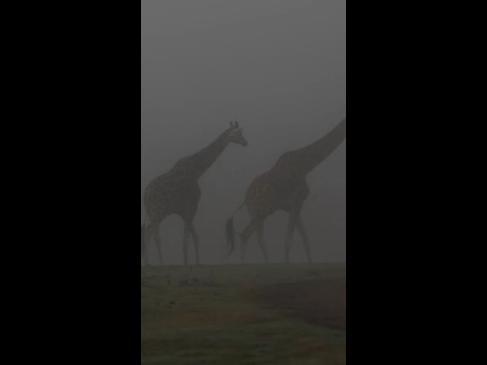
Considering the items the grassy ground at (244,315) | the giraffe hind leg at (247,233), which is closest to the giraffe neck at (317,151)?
the giraffe hind leg at (247,233)

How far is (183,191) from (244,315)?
707mm

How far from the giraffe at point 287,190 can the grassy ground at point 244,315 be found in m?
0.12

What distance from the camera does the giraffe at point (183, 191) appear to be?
112 inches

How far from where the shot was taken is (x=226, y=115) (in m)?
2.87

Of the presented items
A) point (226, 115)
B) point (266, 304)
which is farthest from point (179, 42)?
point (266, 304)

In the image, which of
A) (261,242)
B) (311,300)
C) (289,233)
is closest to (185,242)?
(261,242)

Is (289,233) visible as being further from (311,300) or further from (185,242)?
(185,242)

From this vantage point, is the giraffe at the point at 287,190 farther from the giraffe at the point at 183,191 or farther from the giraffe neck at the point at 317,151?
the giraffe at the point at 183,191

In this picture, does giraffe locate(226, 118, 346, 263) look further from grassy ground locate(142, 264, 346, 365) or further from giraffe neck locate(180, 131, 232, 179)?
giraffe neck locate(180, 131, 232, 179)

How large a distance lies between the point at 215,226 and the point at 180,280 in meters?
0.33

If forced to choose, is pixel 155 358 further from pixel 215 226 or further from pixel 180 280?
pixel 215 226

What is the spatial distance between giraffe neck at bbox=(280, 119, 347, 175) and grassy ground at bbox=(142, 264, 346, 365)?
1.69 ft

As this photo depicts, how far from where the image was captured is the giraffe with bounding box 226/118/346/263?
284cm

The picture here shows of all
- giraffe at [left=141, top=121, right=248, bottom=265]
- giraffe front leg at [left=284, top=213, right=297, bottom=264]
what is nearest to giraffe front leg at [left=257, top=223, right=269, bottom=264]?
giraffe front leg at [left=284, top=213, right=297, bottom=264]
